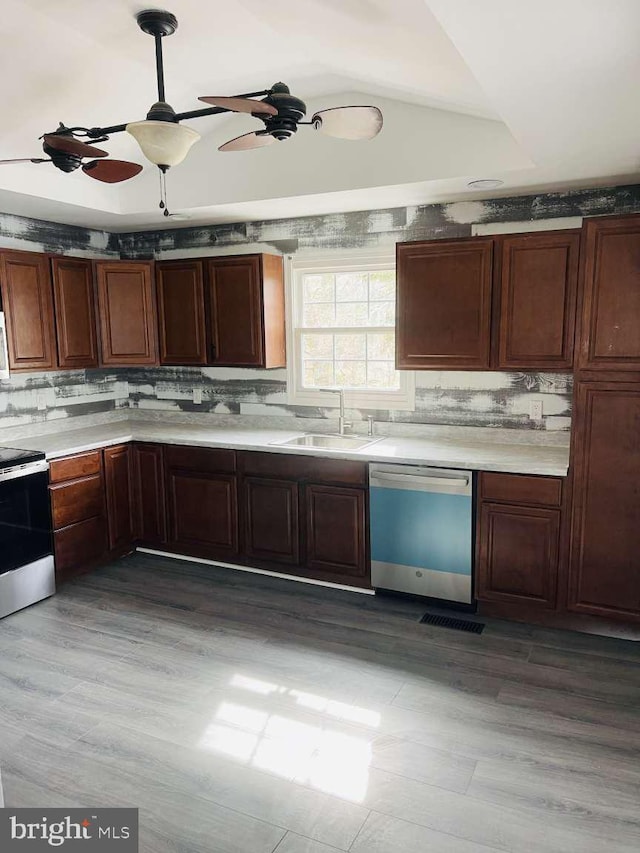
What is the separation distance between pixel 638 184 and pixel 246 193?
7.16ft

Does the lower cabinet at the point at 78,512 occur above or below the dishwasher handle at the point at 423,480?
below

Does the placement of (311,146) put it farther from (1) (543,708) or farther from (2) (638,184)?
(1) (543,708)

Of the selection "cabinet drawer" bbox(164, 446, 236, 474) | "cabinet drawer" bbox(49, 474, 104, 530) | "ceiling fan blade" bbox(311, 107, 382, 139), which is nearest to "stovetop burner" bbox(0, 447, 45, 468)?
"cabinet drawer" bbox(49, 474, 104, 530)

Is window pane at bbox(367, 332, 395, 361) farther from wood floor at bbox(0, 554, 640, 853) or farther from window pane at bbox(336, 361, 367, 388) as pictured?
wood floor at bbox(0, 554, 640, 853)

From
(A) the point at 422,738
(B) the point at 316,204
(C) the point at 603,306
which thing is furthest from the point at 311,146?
(A) the point at 422,738

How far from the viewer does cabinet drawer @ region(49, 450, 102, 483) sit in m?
3.94

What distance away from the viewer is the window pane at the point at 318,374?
455cm

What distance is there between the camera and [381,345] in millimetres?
4312

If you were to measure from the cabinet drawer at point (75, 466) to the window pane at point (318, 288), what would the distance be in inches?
70.6

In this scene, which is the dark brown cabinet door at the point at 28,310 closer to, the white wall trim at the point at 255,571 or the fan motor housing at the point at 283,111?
the white wall trim at the point at 255,571

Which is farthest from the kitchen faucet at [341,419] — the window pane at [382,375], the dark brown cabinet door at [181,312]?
the dark brown cabinet door at [181,312]

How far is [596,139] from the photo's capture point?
2629 mm

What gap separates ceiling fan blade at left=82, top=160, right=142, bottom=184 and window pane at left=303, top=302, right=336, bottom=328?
1.98 meters

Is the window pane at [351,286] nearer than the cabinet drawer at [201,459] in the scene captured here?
No
